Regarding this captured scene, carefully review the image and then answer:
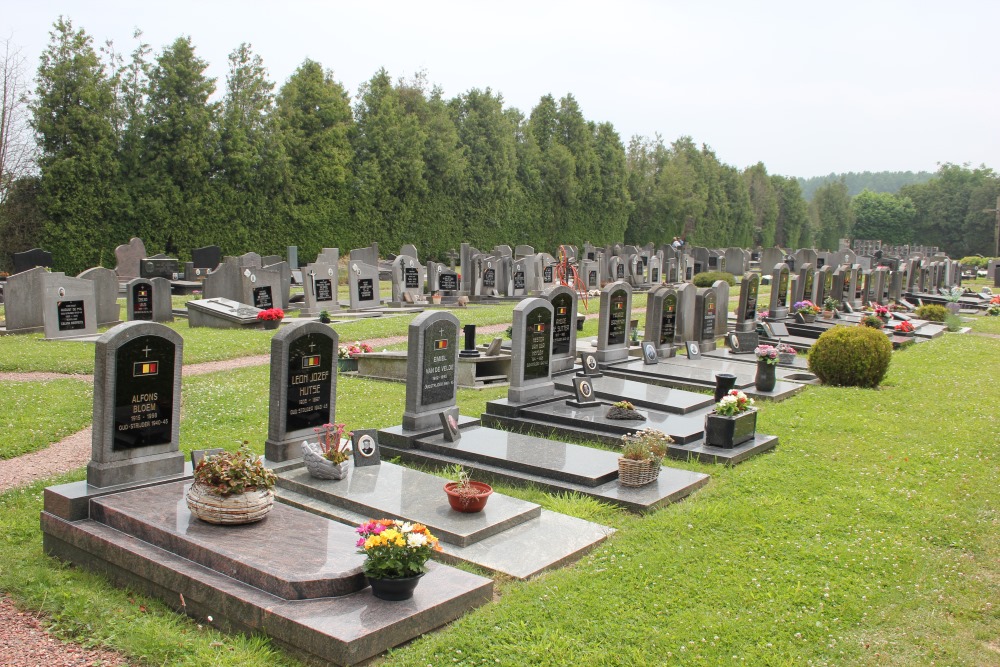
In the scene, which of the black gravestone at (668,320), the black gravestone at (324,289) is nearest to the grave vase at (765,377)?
the black gravestone at (668,320)

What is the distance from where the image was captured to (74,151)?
3222cm

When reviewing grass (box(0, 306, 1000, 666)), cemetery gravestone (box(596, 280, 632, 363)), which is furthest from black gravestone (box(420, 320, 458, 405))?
cemetery gravestone (box(596, 280, 632, 363))

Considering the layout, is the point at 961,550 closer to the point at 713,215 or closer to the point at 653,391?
the point at 653,391

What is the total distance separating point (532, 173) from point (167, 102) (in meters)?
24.3

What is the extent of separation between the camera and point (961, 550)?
707 centimetres

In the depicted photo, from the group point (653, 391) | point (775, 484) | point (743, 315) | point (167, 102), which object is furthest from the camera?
point (167, 102)

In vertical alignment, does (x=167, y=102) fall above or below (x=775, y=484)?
above

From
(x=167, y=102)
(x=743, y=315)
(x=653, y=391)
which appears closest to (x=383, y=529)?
(x=653, y=391)

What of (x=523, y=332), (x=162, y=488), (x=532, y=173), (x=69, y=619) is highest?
(x=532, y=173)

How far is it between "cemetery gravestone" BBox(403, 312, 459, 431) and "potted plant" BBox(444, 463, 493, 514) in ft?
8.17

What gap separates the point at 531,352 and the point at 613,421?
1652 mm

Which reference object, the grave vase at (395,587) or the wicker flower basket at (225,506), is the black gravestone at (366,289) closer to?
the wicker flower basket at (225,506)

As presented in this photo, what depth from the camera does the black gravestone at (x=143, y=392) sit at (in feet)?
23.2

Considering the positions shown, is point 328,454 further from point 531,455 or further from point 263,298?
point 263,298
